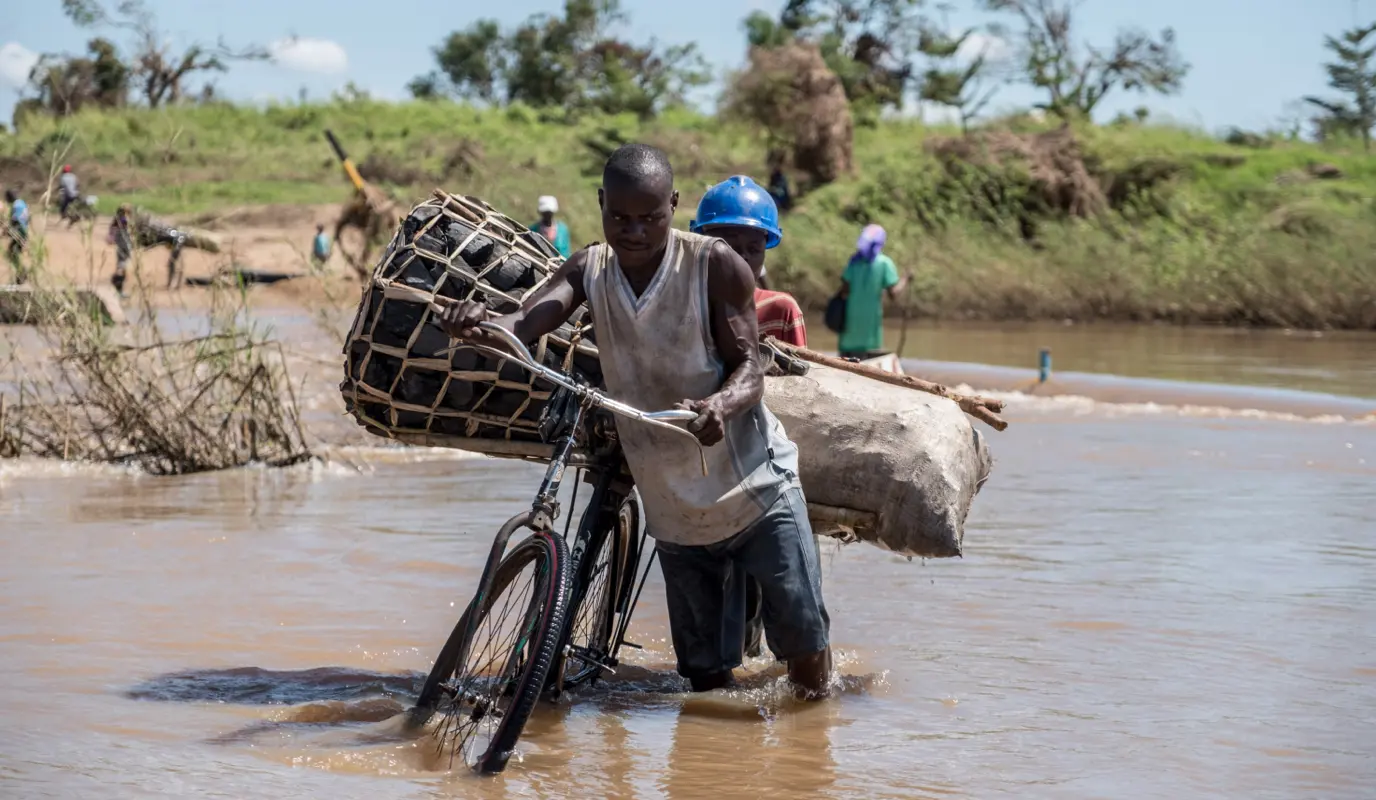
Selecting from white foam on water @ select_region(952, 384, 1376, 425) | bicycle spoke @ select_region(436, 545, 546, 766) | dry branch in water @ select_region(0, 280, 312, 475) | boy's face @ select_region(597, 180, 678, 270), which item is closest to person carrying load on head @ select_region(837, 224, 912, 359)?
white foam on water @ select_region(952, 384, 1376, 425)

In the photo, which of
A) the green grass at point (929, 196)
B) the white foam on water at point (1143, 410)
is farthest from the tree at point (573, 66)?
the white foam on water at point (1143, 410)

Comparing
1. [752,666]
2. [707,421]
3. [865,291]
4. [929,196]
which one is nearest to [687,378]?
[707,421]

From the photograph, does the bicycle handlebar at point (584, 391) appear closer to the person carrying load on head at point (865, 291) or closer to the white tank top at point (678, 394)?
the white tank top at point (678, 394)

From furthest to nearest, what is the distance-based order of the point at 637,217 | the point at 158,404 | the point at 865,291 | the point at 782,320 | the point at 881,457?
the point at 865,291 < the point at 158,404 < the point at 782,320 < the point at 881,457 < the point at 637,217

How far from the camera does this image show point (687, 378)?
3809mm

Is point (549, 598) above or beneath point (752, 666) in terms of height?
above

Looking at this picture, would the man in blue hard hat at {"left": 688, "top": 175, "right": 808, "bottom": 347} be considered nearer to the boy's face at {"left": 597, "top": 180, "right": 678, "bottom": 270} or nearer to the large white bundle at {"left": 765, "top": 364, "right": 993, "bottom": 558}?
the large white bundle at {"left": 765, "top": 364, "right": 993, "bottom": 558}

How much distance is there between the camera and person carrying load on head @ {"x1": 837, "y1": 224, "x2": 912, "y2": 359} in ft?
31.2

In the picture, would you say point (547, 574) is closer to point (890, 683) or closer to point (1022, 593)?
point (890, 683)

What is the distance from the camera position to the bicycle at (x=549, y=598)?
3.57m

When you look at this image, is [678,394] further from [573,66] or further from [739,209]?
[573,66]

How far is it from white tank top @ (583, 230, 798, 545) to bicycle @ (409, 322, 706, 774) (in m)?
0.16

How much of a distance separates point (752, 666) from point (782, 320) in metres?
1.07

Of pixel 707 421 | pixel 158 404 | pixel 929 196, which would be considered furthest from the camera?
pixel 929 196
